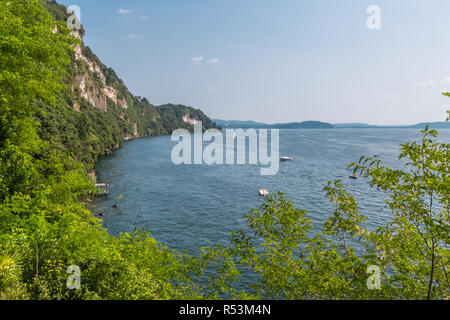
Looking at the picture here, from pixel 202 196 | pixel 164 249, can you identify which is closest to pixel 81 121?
pixel 202 196

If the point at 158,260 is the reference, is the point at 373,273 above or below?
above

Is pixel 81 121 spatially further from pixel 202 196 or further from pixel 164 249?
pixel 164 249

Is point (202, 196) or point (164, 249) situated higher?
point (164, 249)

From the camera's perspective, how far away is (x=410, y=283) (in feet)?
25.6

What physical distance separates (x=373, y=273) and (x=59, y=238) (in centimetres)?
1072

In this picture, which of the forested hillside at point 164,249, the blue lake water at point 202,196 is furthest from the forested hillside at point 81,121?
the blue lake water at point 202,196

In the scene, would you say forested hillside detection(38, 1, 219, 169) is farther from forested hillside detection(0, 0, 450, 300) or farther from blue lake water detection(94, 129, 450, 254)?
blue lake water detection(94, 129, 450, 254)

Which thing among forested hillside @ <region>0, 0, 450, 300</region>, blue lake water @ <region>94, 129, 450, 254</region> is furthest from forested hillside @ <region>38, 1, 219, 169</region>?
blue lake water @ <region>94, 129, 450, 254</region>

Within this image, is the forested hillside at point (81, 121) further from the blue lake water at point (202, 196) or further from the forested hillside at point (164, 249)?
the blue lake water at point (202, 196)

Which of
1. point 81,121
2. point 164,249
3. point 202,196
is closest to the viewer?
point 164,249

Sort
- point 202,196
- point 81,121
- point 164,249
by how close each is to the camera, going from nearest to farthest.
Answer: point 164,249, point 202,196, point 81,121

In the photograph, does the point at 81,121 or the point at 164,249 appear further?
the point at 81,121
